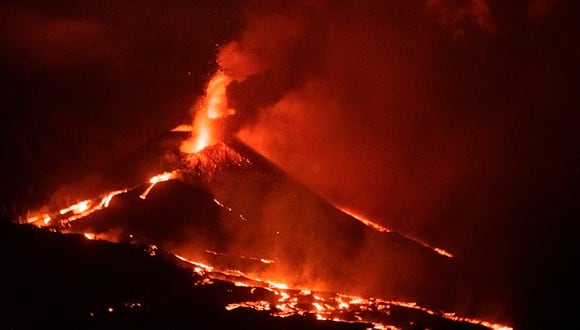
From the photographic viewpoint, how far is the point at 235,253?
34.3ft

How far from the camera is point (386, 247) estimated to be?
11828 mm

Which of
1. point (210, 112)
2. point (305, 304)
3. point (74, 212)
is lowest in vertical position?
point (305, 304)

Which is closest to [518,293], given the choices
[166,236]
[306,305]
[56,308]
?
[306,305]

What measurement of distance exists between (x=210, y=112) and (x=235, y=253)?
4.10 m

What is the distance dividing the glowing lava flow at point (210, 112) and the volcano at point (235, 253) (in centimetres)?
36

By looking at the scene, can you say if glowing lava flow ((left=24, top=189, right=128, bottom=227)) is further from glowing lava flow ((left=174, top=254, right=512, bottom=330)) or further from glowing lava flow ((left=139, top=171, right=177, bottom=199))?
glowing lava flow ((left=174, top=254, right=512, bottom=330))

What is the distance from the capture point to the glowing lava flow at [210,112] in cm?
1325

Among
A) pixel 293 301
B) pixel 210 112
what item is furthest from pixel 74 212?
pixel 210 112

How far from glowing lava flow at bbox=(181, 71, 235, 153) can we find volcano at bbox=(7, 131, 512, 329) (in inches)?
14.1

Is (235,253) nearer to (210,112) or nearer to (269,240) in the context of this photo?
(269,240)

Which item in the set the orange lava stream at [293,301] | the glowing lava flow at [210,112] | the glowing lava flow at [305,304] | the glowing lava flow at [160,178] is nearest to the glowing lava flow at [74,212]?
the orange lava stream at [293,301]

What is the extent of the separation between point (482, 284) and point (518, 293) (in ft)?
2.83

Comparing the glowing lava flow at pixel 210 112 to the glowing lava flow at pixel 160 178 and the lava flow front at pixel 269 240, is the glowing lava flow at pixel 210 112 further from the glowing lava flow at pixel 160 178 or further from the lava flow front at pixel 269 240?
the glowing lava flow at pixel 160 178

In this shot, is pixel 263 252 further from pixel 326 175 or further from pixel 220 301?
pixel 326 175
